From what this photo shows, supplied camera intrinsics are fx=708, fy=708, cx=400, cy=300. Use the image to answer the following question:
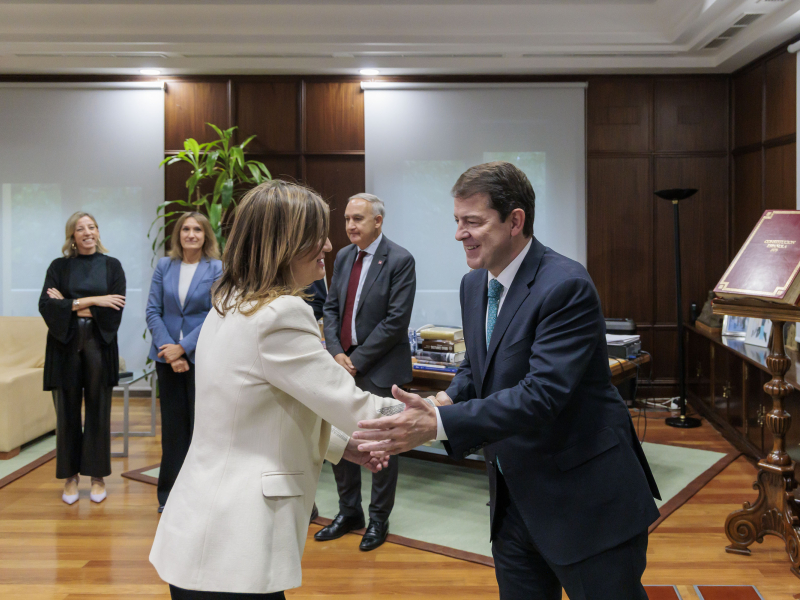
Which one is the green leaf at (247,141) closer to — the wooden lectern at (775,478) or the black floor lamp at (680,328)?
the black floor lamp at (680,328)

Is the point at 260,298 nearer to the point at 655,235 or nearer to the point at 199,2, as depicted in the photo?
the point at 199,2

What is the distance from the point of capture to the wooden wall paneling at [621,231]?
21.4ft

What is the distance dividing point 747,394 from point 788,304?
2.06 meters

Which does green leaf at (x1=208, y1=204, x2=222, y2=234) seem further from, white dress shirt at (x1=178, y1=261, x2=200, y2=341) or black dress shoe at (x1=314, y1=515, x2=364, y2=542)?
black dress shoe at (x1=314, y1=515, x2=364, y2=542)

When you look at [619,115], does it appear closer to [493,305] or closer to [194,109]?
[194,109]

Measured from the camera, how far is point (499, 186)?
1694 mm

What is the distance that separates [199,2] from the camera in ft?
18.7

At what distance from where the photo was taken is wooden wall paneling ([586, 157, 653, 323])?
652 cm

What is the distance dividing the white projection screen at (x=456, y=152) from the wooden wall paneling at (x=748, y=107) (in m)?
1.33

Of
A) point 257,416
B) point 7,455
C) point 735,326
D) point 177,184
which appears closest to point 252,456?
point 257,416

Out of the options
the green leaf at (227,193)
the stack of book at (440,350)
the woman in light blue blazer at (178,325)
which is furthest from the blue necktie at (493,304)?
the green leaf at (227,193)

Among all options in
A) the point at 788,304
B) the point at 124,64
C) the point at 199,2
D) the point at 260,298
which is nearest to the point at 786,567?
the point at 788,304

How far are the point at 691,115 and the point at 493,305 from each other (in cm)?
550

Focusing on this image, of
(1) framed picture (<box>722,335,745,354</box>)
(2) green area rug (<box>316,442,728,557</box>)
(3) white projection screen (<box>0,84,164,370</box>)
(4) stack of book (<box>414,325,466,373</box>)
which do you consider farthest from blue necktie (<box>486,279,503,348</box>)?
(3) white projection screen (<box>0,84,164,370</box>)
